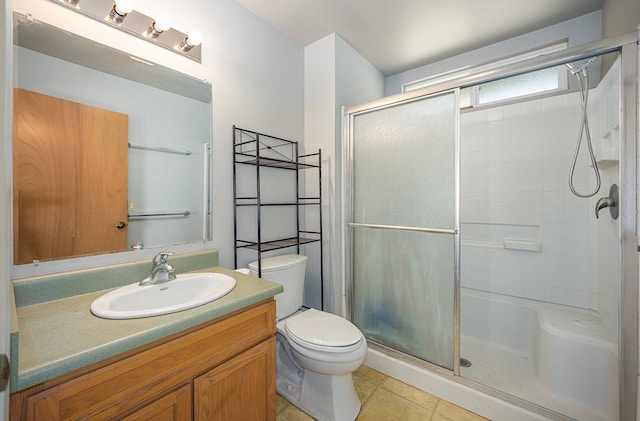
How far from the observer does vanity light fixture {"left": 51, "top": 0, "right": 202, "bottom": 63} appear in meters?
1.15

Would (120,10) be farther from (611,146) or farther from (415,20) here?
(611,146)

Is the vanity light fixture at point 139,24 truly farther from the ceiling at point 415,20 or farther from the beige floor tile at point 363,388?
the beige floor tile at point 363,388

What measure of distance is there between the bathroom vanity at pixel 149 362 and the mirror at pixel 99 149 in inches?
11.0

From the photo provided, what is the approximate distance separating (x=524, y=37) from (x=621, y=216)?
64.0 inches

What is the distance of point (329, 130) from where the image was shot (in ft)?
6.79

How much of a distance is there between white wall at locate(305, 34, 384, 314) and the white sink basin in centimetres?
97

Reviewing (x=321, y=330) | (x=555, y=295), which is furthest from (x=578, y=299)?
(x=321, y=330)

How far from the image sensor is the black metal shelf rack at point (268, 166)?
167 centimetres

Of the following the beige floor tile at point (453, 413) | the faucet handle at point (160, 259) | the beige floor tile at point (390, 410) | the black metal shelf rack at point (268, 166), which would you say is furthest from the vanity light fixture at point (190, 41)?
the beige floor tile at point (453, 413)

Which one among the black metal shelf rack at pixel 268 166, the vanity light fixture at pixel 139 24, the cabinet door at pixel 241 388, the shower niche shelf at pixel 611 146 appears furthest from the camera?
the black metal shelf rack at pixel 268 166

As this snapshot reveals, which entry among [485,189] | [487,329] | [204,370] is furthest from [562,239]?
[204,370]

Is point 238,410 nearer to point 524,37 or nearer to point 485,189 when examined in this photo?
point 485,189

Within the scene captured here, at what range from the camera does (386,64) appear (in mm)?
2523

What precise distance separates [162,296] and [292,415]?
0.99m
